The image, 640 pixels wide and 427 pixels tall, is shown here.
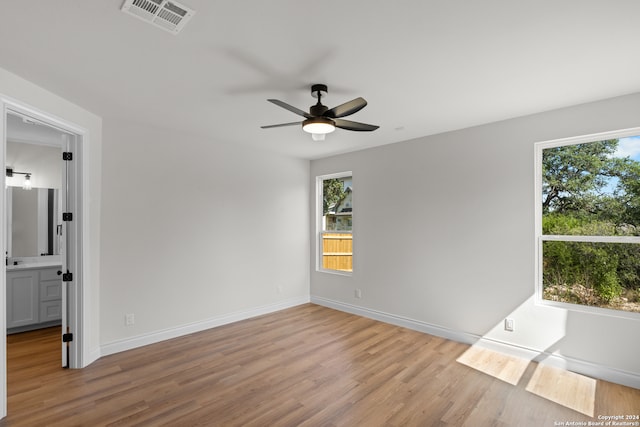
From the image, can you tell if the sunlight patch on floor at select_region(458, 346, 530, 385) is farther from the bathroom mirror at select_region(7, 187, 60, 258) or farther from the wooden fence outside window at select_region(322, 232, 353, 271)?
the bathroom mirror at select_region(7, 187, 60, 258)

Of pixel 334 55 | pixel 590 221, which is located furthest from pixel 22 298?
pixel 590 221

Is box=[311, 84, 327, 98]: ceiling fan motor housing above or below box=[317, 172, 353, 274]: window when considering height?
above

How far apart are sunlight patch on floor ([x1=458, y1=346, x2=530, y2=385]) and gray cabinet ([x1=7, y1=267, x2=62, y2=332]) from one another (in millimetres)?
5211

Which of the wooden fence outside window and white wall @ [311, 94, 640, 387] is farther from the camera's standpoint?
the wooden fence outside window

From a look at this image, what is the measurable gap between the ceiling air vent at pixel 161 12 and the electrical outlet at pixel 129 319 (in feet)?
10.3

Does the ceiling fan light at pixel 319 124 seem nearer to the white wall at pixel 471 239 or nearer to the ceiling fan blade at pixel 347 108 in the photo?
the ceiling fan blade at pixel 347 108

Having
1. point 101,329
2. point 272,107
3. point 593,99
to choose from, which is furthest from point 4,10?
point 593,99

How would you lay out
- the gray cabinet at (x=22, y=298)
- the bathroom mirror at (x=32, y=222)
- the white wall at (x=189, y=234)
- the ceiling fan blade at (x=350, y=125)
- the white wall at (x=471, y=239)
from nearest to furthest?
1. the ceiling fan blade at (x=350, y=125)
2. the white wall at (x=471, y=239)
3. the white wall at (x=189, y=234)
4. the gray cabinet at (x=22, y=298)
5. the bathroom mirror at (x=32, y=222)

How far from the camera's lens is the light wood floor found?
2.32m

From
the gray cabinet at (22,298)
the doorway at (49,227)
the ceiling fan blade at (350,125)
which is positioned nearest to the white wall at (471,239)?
the ceiling fan blade at (350,125)

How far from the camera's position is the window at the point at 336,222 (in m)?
5.20

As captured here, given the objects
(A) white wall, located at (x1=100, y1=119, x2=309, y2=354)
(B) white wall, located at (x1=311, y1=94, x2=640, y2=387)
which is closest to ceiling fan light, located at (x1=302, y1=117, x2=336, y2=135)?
(B) white wall, located at (x1=311, y1=94, x2=640, y2=387)

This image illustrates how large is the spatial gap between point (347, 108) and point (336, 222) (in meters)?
3.24

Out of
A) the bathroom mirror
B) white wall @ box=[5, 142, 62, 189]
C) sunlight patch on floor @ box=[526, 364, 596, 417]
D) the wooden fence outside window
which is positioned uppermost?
white wall @ box=[5, 142, 62, 189]
